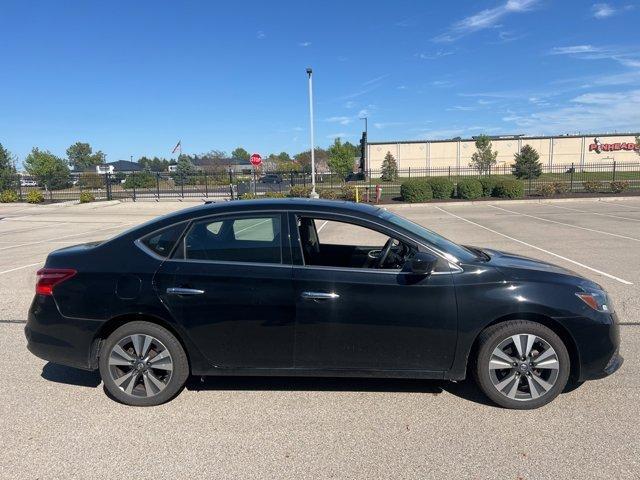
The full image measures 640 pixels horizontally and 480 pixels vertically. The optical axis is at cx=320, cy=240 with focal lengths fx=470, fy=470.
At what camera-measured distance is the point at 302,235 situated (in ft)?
12.2

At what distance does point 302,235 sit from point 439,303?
1.16 metres

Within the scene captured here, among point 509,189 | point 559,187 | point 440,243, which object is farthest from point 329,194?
point 440,243

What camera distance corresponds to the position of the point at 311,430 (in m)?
3.19

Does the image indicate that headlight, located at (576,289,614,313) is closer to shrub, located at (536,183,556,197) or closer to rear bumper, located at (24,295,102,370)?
rear bumper, located at (24,295,102,370)

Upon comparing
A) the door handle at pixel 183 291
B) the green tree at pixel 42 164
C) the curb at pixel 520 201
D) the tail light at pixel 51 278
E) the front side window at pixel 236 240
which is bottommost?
the curb at pixel 520 201

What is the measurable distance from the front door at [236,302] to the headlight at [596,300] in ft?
6.90

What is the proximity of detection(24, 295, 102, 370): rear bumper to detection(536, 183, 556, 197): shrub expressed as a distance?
2800 centimetres

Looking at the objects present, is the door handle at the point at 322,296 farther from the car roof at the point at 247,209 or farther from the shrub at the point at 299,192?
the shrub at the point at 299,192

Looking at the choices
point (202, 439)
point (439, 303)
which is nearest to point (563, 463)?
point (439, 303)

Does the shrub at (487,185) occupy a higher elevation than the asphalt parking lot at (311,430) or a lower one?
higher

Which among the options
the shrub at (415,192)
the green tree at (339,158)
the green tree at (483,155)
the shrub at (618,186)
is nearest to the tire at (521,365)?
the shrub at (415,192)

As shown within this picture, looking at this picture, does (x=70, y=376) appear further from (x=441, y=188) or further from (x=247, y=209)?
(x=441, y=188)

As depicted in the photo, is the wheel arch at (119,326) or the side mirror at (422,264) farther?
the wheel arch at (119,326)

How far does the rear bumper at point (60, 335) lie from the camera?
3.56 meters
